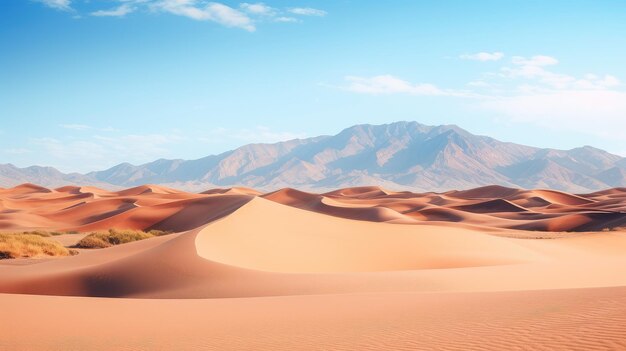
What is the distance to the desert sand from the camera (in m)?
6.85

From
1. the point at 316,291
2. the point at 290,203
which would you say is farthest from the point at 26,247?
the point at 290,203

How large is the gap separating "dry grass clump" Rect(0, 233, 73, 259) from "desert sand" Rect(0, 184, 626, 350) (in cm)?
164

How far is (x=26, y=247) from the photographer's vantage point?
22.5m

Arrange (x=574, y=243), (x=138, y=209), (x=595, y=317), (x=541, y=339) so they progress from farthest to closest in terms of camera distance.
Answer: (x=138, y=209), (x=574, y=243), (x=595, y=317), (x=541, y=339)

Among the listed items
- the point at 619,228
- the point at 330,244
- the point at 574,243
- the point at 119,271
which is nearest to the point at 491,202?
the point at 619,228

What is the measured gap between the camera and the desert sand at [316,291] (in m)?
6.85

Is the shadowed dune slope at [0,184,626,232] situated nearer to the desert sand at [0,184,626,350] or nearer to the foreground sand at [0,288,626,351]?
the desert sand at [0,184,626,350]

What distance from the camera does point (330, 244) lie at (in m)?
21.8

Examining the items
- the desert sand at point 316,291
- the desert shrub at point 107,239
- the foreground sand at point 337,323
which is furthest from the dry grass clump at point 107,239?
the foreground sand at point 337,323

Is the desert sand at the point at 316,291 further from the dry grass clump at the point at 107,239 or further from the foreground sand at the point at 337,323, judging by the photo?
the dry grass clump at the point at 107,239

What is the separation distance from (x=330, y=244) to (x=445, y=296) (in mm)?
11713

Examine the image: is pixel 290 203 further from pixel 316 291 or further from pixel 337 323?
pixel 337 323

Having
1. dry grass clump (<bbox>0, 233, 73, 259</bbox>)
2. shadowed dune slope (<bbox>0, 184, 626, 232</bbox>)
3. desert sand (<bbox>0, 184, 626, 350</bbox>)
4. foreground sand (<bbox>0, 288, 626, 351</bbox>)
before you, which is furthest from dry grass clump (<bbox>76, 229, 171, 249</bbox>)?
foreground sand (<bbox>0, 288, 626, 351</bbox>)

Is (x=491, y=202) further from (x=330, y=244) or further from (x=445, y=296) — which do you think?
(x=445, y=296)
